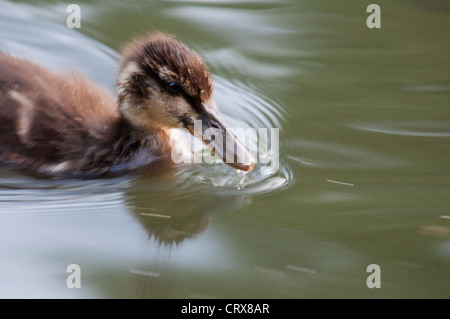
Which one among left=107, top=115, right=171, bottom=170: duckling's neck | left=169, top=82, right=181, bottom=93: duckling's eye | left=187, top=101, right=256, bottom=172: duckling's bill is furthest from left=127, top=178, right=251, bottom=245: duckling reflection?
left=169, top=82, right=181, bottom=93: duckling's eye

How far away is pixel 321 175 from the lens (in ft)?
10.5

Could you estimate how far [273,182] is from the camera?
321 cm

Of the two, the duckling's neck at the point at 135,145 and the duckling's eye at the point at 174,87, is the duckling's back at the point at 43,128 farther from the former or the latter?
the duckling's eye at the point at 174,87

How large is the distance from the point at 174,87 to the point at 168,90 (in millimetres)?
40

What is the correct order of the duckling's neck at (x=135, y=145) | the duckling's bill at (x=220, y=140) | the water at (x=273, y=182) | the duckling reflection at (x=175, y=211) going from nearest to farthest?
the water at (x=273, y=182) < the duckling reflection at (x=175, y=211) < the duckling's bill at (x=220, y=140) < the duckling's neck at (x=135, y=145)

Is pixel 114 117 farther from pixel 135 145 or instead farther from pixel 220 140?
pixel 220 140

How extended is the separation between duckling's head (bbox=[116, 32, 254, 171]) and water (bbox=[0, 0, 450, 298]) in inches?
8.2

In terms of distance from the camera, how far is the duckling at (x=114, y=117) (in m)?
3.49

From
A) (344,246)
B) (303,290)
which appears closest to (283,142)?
(344,246)

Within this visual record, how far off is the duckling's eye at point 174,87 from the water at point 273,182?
360mm

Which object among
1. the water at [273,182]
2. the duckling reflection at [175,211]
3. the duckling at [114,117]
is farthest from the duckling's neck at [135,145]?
the duckling reflection at [175,211]

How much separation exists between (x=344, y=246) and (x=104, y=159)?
138 cm

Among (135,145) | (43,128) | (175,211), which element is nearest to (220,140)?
(135,145)

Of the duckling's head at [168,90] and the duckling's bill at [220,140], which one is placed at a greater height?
the duckling's head at [168,90]
